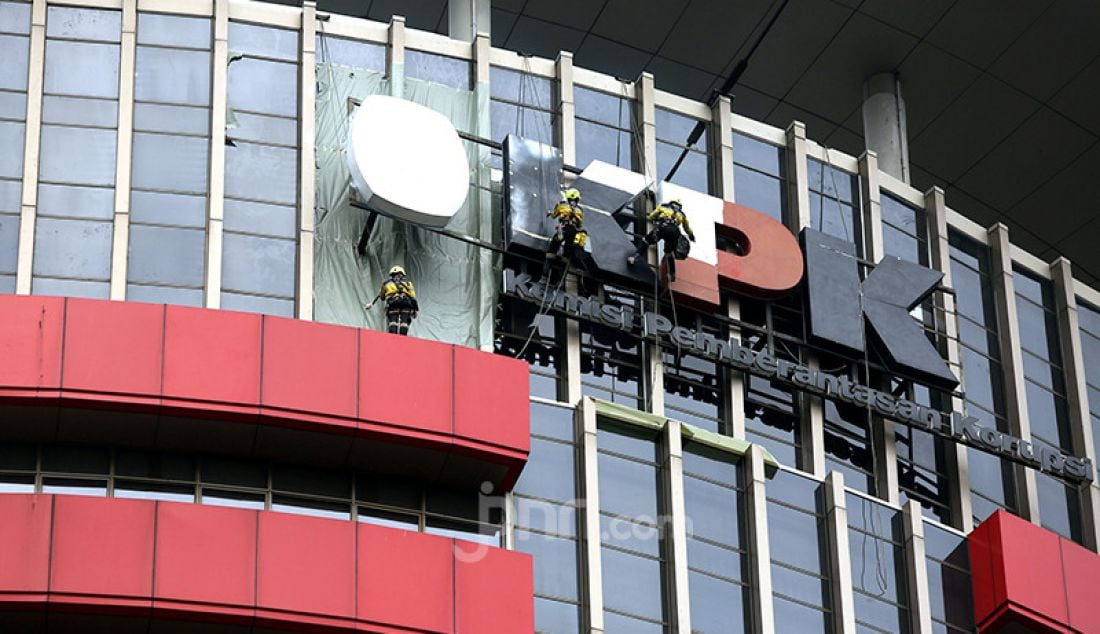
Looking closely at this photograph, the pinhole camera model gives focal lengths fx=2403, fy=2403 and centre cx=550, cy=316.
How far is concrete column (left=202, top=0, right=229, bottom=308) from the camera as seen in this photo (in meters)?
46.8

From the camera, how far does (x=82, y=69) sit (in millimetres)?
48844

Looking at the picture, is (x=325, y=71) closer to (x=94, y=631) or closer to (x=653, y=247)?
(x=653, y=247)

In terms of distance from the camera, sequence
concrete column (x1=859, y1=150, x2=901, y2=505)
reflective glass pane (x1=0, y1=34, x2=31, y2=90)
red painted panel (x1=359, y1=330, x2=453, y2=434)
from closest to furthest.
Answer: red painted panel (x1=359, y1=330, x2=453, y2=434)
reflective glass pane (x1=0, y1=34, x2=31, y2=90)
concrete column (x1=859, y1=150, x2=901, y2=505)

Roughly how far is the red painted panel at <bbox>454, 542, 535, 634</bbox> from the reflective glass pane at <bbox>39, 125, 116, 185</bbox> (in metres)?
10.6

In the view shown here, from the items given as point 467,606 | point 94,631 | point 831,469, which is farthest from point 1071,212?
point 94,631

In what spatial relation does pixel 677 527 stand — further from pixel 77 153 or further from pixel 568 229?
pixel 77 153

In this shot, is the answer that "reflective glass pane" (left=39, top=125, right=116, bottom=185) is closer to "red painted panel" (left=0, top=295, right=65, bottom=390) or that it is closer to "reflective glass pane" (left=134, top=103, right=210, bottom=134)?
"reflective glass pane" (left=134, top=103, right=210, bottom=134)

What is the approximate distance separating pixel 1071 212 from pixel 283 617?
109 feet

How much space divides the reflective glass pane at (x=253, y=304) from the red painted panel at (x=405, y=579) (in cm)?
530

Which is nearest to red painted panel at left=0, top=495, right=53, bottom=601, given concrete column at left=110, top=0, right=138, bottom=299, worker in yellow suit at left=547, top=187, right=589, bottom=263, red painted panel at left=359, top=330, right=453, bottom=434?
concrete column at left=110, top=0, right=138, bottom=299

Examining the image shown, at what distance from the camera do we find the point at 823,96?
6575 centimetres

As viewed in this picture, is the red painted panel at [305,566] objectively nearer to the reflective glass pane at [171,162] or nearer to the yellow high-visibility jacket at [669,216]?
the reflective glass pane at [171,162]

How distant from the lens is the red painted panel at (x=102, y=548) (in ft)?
138

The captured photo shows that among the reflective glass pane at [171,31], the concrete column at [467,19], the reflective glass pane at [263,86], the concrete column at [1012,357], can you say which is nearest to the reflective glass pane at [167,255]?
the reflective glass pane at [263,86]
